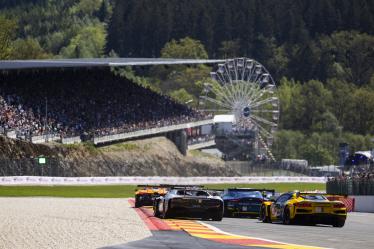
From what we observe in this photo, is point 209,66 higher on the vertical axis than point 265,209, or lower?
higher

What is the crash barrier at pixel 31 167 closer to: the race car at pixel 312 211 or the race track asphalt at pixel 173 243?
the race car at pixel 312 211

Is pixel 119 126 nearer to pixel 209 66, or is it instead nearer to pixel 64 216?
pixel 64 216

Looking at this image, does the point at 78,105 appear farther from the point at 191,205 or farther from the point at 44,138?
the point at 191,205

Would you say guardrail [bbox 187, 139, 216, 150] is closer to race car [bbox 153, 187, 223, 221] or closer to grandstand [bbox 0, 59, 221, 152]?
grandstand [bbox 0, 59, 221, 152]

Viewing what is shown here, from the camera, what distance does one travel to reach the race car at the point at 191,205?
34094 mm

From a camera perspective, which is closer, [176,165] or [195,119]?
[176,165]

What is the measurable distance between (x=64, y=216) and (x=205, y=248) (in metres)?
13.8

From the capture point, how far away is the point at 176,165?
98312 millimetres

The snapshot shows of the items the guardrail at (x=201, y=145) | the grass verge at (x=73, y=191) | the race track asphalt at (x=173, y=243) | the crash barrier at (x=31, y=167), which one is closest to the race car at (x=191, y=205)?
the race track asphalt at (x=173, y=243)

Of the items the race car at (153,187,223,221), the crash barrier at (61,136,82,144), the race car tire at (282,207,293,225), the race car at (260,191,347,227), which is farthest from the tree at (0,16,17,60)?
the race car at (260,191,347,227)

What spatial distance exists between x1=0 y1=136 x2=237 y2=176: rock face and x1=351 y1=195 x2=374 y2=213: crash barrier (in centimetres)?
2707

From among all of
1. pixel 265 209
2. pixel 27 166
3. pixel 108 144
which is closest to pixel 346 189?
pixel 265 209

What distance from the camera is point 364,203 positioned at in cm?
4866

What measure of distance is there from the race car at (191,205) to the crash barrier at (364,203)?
14378 millimetres
